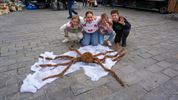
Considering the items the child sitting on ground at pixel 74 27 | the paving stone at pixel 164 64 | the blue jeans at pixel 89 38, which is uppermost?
the child sitting on ground at pixel 74 27

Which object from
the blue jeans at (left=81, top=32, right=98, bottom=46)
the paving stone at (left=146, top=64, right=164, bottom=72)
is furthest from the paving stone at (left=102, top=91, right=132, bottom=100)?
the blue jeans at (left=81, top=32, right=98, bottom=46)

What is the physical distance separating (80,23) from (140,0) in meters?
8.00

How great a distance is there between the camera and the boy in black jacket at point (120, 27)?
3.10 meters

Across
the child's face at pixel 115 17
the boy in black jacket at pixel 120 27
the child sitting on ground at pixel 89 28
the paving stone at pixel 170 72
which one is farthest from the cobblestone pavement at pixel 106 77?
the child's face at pixel 115 17

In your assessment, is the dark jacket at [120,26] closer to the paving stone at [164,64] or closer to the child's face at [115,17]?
the child's face at [115,17]

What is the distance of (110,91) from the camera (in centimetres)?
183

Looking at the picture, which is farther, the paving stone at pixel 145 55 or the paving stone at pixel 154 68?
the paving stone at pixel 145 55

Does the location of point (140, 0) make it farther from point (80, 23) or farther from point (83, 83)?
point (83, 83)

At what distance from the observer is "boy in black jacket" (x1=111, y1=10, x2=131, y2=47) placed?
310cm

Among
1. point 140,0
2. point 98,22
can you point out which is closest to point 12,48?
point 98,22

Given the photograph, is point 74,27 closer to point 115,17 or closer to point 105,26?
point 105,26

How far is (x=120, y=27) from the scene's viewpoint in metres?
3.21

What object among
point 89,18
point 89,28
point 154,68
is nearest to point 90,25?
point 89,28

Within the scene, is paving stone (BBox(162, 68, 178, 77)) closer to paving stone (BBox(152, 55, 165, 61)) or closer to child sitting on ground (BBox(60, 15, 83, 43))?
paving stone (BBox(152, 55, 165, 61))
